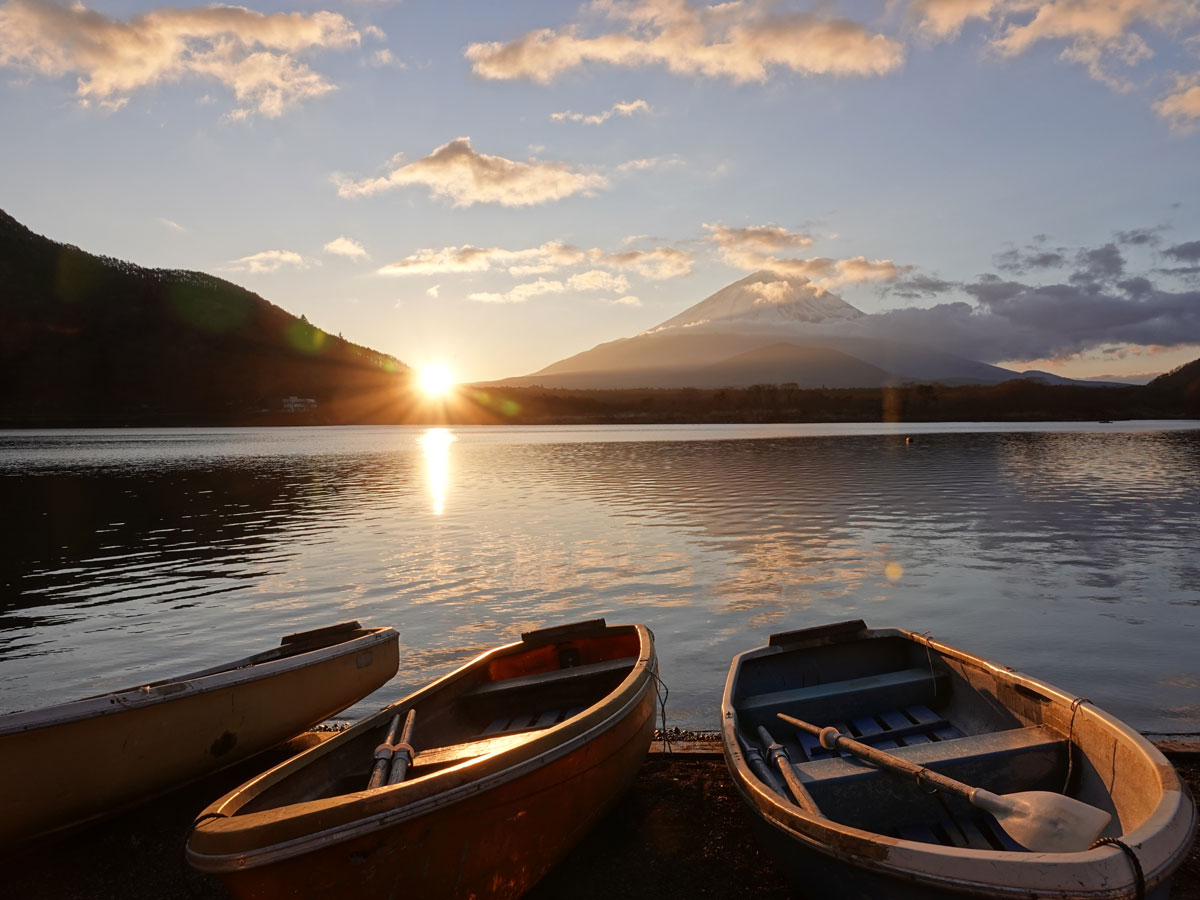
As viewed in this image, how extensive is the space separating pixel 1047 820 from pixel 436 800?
406 centimetres

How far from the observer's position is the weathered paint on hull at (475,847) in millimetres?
4738

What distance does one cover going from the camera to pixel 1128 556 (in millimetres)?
22547

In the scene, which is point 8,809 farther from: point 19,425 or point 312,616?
point 19,425

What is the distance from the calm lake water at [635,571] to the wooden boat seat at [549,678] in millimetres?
2243

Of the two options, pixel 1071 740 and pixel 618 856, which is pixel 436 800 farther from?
pixel 1071 740

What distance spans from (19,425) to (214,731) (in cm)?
22003

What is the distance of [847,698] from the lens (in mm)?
8266

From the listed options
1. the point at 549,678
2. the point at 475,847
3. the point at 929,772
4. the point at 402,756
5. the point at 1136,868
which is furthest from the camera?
the point at 549,678

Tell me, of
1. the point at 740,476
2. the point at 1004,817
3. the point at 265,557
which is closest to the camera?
the point at 1004,817

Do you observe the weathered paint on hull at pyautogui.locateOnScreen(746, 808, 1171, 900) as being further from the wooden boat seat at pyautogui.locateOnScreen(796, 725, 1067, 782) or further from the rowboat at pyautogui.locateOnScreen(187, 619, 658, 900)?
the rowboat at pyautogui.locateOnScreen(187, 619, 658, 900)

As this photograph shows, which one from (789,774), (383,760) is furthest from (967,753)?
(383,760)

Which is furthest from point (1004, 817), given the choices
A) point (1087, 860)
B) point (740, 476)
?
point (740, 476)

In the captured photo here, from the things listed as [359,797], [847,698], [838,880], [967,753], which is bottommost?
[847,698]

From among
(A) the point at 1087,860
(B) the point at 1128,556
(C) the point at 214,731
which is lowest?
(B) the point at 1128,556
